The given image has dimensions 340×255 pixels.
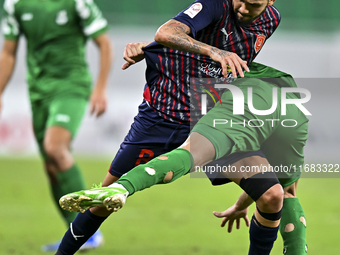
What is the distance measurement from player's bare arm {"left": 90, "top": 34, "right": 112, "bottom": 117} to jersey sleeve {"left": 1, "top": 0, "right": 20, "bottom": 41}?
2.50ft

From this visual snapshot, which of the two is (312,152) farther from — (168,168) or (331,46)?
(168,168)

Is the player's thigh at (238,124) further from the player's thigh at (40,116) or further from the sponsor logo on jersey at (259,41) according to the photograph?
the player's thigh at (40,116)

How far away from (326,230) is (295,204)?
1918 mm

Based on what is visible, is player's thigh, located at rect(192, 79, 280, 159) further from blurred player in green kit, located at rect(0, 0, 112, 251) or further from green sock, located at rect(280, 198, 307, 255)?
blurred player in green kit, located at rect(0, 0, 112, 251)

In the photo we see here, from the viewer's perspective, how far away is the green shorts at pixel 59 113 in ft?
15.6

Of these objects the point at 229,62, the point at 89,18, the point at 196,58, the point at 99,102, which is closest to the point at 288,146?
the point at 196,58

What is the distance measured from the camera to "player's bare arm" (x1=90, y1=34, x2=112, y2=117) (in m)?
4.95

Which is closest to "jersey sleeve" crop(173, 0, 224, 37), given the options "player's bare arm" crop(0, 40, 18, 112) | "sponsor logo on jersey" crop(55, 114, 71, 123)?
"sponsor logo on jersey" crop(55, 114, 71, 123)

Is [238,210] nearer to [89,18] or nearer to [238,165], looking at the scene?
[238,165]

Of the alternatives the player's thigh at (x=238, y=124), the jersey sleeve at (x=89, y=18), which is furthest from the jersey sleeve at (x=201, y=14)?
the jersey sleeve at (x=89, y=18)

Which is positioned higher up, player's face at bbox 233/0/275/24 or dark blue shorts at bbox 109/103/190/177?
player's face at bbox 233/0/275/24

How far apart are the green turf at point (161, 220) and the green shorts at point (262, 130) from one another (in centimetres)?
112

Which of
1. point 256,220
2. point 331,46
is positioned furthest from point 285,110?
point 331,46

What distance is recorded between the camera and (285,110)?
3.02 metres
